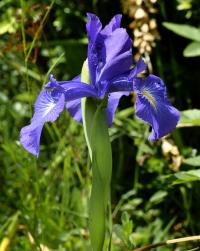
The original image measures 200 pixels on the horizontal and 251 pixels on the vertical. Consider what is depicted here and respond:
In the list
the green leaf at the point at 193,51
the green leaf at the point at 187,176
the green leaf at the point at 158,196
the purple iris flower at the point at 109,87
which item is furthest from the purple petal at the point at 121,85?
the green leaf at the point at 158,196

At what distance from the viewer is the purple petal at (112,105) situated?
1.39 m

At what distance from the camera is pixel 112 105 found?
1.42 meters

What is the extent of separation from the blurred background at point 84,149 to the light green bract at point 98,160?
0.28 m

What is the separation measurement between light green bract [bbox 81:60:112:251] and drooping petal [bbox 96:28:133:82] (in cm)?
6

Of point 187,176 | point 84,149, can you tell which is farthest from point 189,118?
point 84,149

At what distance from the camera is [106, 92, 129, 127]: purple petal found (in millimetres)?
1395

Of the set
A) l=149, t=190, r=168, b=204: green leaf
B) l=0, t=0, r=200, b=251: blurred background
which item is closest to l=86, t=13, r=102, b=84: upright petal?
l=0, t=0, r=200, b=251: blurred background

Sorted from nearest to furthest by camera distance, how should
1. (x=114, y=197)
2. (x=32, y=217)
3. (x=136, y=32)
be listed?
(x=32, y=217), (x=136, y=32), (x=114, y=197)

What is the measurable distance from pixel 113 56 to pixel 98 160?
0.23m

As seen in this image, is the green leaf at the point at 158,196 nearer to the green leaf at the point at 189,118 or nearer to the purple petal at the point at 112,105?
the green leaf at the point at 189,118

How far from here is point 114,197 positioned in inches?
96.8

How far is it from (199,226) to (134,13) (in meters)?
0.80

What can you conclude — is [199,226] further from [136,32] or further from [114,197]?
[136,32]

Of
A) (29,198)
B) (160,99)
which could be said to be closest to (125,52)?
(160,99)
